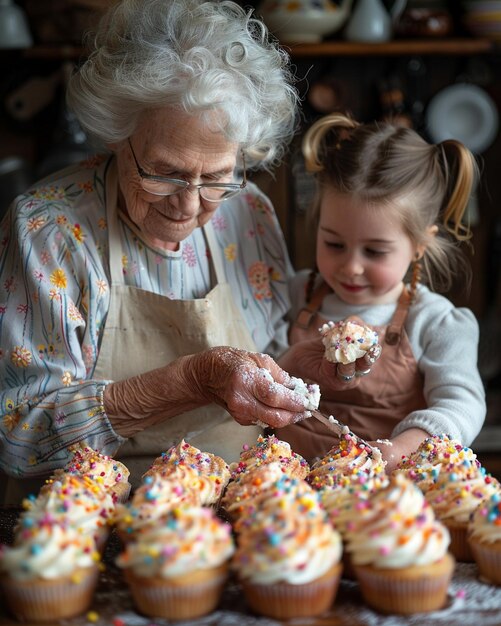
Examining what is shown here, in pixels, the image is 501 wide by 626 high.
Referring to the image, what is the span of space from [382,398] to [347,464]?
1.69 ft

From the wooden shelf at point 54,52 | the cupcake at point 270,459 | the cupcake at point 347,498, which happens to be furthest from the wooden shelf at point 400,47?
the cupcake at point 347,498

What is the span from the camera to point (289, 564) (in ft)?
4.77

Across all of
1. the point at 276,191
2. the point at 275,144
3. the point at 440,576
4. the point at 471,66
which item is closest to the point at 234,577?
the point at 440,576

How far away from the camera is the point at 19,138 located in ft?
13.7

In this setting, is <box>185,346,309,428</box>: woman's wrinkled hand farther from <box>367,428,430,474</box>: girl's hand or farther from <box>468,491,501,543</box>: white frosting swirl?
<box>468,491,501,543</box>: white frosting swirl

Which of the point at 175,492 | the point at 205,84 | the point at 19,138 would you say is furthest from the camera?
the point at 19,138

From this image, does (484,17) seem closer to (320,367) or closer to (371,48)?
(371,48)

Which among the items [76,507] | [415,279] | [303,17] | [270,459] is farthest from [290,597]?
[303,17]

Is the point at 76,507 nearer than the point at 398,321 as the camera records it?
Yes

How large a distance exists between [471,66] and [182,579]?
3387 millimetres

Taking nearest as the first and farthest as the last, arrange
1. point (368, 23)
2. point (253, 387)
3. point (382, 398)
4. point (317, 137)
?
point (253, 387) < point (382, 398) < point (317, 137) < point (368, 23)

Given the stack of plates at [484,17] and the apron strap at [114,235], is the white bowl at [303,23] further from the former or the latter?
the apron strap at [114,235]

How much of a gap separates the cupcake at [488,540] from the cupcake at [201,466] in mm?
534

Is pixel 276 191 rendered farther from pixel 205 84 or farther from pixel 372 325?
pixel 205 84
